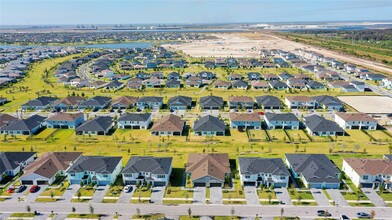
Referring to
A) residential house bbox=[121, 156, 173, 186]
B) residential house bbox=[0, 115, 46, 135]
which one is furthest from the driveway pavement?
residential house bbox=[0, 115, 46, 135]

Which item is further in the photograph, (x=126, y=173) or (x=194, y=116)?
(x=194, y=116)

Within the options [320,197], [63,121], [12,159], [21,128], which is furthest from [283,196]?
[21,128]

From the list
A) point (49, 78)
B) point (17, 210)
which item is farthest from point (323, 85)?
point (49, 78)

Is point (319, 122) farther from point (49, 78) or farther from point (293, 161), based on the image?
point (49, 78)

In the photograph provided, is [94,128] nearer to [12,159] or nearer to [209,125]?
[12,159]

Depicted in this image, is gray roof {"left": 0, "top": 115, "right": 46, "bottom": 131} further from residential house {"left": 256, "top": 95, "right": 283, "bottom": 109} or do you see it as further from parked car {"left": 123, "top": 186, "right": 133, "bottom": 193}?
residential house {"left": 256, "top": 95, "right": 283, "bottom": 109}

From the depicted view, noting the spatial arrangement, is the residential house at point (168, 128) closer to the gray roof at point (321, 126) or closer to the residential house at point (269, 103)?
the residential house at point (269, 103)

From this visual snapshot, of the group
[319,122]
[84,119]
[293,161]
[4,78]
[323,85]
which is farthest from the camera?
[4,78]
